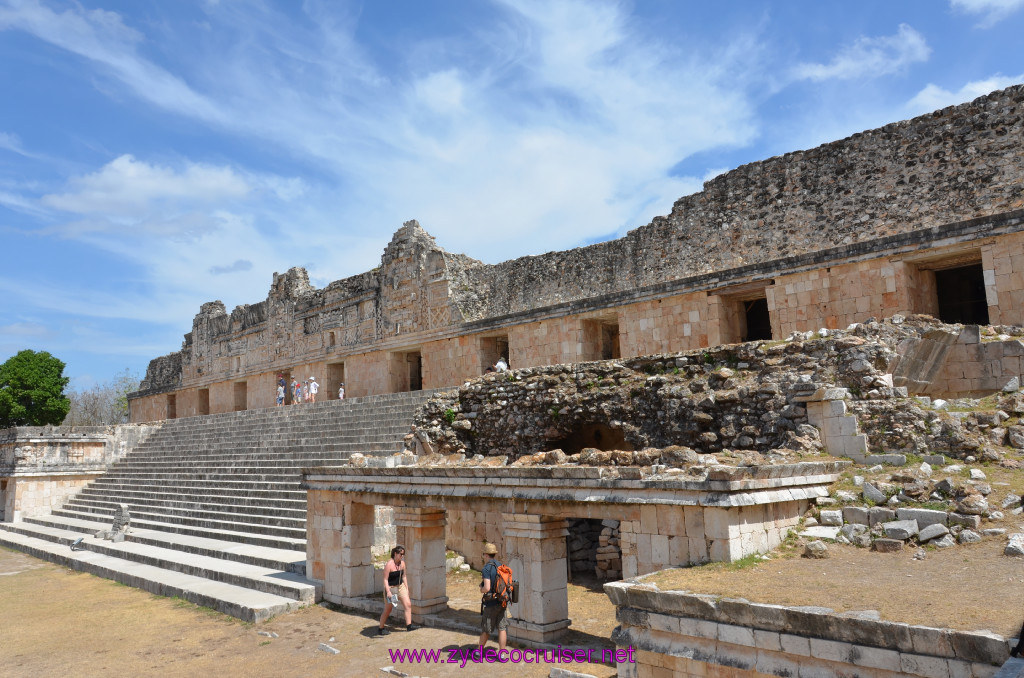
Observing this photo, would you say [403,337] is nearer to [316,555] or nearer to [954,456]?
[316,555]

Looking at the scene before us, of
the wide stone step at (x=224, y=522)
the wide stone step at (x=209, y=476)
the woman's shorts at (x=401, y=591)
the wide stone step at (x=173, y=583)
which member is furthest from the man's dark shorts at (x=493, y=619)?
the wide stone step at (x=209, y=476)

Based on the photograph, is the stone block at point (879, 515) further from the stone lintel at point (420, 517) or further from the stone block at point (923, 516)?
the stone lintel at point (420, 517)

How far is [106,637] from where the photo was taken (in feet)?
26.6

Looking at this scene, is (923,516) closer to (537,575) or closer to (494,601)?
(537,575)

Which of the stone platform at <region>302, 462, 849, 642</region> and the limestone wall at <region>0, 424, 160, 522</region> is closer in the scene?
the stone platform at <region>302, 462, 849, 642</region>

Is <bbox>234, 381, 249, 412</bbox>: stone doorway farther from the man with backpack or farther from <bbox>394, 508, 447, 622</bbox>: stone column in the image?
the man with backpack

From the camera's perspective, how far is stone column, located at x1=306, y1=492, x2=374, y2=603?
8422 mm

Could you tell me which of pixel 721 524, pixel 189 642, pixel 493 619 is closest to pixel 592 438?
pixel 493 619

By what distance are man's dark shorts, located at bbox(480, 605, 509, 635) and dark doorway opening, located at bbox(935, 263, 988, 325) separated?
1169 centimetres

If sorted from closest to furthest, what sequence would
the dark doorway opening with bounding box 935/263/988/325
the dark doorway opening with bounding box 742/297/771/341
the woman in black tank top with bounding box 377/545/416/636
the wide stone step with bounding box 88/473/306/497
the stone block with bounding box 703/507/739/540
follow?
the stone block with bounding box 703/507/739/540
the woman in black tank top with bounding box 377/545/416/636
the wide stone step with bounding box 88/473/306/497
the dark doorway opening with bounding box 935/263/988/325
the dark doorway opening with bounding box 742/297/771/341

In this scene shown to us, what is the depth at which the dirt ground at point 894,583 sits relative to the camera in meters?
3.69

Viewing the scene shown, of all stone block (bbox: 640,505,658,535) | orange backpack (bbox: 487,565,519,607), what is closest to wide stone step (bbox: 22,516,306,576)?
orange backpack (bbox: 487,565,519,607)

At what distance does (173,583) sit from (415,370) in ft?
39.0

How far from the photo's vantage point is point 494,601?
6367 millimetres
